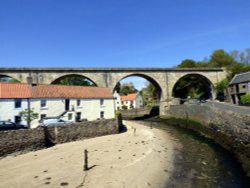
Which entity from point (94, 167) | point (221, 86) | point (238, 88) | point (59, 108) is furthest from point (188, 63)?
point (94, 167)

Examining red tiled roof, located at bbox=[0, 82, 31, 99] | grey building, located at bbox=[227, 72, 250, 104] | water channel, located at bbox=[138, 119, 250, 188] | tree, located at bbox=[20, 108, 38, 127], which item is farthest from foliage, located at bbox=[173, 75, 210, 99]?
tree, located at bbox=[20, 108, 38, 127]

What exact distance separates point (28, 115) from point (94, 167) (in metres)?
16.5

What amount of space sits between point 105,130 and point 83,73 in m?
26.3

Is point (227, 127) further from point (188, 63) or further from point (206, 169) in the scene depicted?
→ point (188, 63)

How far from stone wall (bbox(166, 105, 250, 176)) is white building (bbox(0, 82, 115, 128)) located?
623 inches

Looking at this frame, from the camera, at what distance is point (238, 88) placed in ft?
174

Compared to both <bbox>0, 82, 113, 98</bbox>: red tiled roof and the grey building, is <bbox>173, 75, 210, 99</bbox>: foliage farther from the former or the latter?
<bbox>0, 82, 113, 98</bbox>: red tiled roof

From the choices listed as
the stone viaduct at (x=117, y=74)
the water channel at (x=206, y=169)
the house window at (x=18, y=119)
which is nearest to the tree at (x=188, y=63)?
the stone viaduct at (x=117, y=74)

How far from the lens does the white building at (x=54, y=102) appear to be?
→ 1213 inches

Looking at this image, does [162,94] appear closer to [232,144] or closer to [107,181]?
[232,144]

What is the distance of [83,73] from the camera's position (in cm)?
5434

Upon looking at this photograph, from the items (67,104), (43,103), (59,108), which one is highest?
(43,103)

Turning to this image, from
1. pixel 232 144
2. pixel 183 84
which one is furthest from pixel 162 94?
pixel 232 144

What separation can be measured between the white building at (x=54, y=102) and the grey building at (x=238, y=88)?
29933 millimetres
